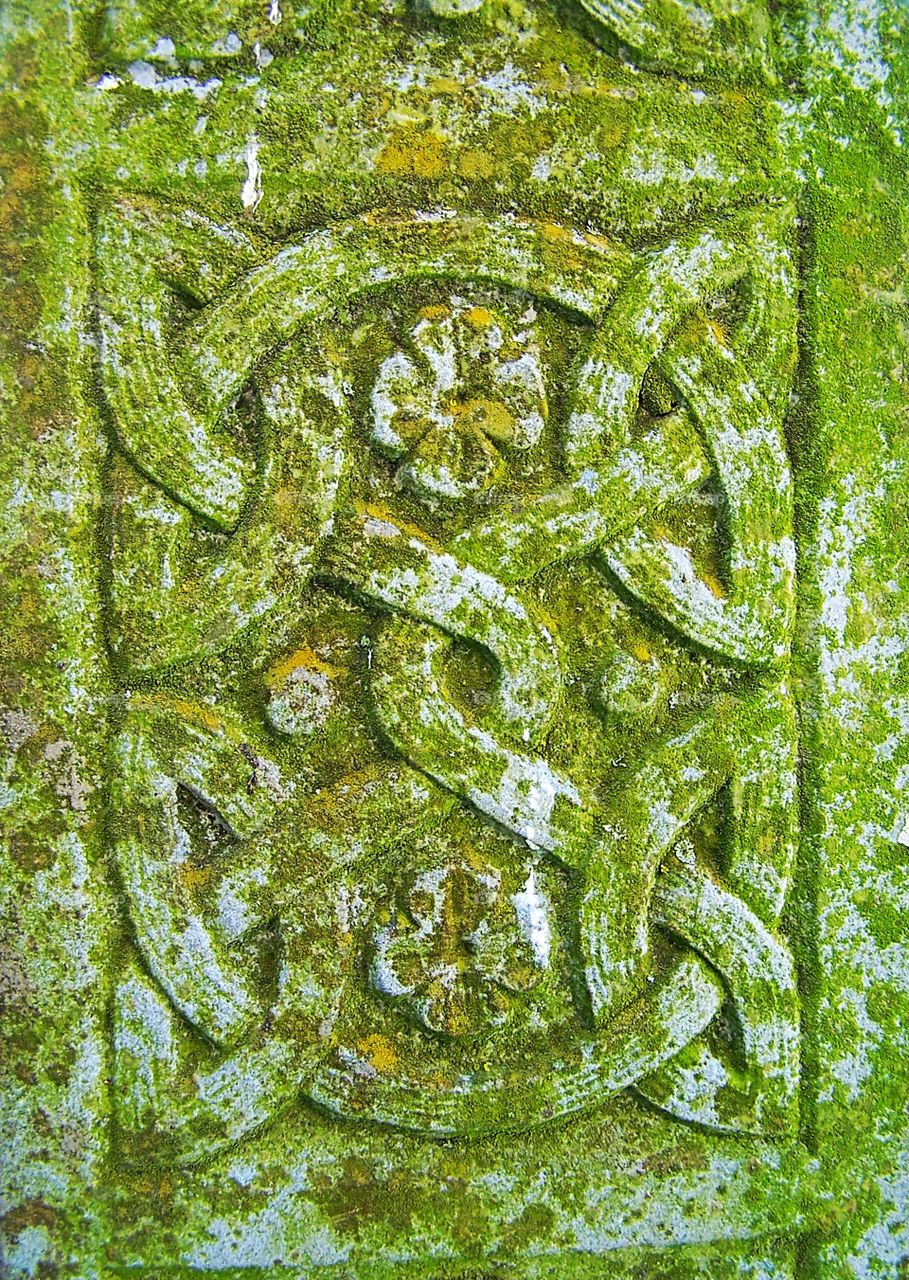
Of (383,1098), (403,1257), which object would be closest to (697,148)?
(383,1098)

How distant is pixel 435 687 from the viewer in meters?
1.96

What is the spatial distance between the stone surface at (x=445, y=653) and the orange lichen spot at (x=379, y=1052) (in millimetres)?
12

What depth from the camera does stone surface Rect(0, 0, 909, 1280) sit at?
190cm

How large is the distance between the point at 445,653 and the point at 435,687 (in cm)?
9

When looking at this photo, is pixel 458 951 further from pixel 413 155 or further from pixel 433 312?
pixel 413 155

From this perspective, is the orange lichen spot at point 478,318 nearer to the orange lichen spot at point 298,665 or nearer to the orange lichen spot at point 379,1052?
the orange lichen spot at point 298,665

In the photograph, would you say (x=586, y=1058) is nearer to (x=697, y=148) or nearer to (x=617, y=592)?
(x=617, y=592)

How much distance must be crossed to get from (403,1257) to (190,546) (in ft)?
5.03

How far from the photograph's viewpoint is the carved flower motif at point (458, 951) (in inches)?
76.4

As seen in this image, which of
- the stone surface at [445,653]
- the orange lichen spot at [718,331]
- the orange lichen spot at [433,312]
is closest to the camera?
the stone surface at [445,653]

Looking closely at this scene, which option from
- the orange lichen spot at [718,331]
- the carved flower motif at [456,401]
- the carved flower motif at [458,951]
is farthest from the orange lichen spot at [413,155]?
the carved flower motif at [458,951]

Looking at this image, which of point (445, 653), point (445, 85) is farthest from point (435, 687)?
point (445, 85)

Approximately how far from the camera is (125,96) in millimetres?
1963

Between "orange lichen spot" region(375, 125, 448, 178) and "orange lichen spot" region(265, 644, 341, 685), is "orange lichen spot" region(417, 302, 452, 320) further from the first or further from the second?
"orange lichen spot" region(265, 644, 341, 685)
